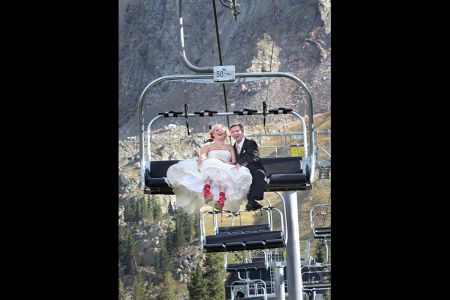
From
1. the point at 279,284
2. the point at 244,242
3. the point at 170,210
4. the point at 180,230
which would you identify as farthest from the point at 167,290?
the point at 244,242

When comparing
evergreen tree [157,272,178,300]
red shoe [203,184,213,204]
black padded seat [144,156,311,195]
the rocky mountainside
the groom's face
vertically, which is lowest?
evergreen tree [157,272,178,300]

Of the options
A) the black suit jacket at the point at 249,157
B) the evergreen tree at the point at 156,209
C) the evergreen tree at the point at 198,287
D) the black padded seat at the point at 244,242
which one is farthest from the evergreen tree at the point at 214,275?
the black suit jacket at the point at 249,157

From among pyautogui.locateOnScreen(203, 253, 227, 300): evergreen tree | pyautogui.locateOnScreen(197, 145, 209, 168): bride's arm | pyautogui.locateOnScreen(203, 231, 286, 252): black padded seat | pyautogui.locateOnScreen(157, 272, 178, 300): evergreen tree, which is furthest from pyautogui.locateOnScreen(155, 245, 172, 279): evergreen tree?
pyautogui.locateOnScreen(197, 145, 209, 168): bride's arm

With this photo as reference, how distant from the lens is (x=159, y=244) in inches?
888

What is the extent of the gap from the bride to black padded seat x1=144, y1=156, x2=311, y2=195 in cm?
5

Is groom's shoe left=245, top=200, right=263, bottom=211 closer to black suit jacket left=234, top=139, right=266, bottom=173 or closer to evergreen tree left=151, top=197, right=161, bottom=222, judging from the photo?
black suit jacket left=234, top=139, right=266, bottom=173

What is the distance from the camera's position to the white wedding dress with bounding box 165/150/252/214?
2.51m

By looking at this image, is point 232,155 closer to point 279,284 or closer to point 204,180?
point 204,180
